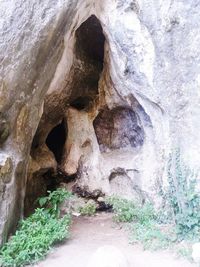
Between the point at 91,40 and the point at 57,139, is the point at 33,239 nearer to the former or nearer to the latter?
the point at 57,139

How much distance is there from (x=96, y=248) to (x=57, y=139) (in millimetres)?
3139

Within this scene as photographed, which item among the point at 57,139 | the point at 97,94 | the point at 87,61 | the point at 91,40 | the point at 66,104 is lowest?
the point at 57,139

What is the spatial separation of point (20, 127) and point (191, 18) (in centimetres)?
256

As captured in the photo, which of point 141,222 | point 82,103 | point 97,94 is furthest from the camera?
point 82,103

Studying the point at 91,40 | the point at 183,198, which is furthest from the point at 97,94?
the point at 183,198

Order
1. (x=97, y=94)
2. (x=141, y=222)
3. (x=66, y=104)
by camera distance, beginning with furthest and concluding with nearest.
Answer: (x=97, y=94)
(x=66, y=104)
(x=141, y=222)

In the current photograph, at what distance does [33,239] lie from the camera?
3986 millimetres

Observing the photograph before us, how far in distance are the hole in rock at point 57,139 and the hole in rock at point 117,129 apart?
2.31ft

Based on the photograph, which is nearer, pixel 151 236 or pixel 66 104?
pixel 151 236

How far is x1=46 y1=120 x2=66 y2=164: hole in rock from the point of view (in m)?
6.84

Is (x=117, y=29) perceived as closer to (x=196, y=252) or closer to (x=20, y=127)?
(x=20, y=127)

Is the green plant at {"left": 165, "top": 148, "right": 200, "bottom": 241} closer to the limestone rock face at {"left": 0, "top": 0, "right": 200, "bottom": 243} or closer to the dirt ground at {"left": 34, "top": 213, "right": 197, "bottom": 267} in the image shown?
the limestone rock face at {"left": 0, "top": 0, "right": 200, "bottom": 243}

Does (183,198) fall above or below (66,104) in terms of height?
below

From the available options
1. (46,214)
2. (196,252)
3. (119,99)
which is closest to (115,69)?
(119,99)
